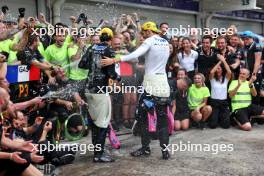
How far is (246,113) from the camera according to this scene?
27.2 ft

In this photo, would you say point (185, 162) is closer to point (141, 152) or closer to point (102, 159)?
point (141, 152)

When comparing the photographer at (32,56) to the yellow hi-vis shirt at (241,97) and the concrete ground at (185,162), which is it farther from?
the yellow hi-vis shirt at (241,97)

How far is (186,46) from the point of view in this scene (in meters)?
8.36

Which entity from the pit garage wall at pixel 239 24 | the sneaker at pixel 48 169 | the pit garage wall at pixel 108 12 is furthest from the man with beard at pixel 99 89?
the pit garage wall at pixel 239 24

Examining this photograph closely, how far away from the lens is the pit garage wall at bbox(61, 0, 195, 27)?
12133 millimetres

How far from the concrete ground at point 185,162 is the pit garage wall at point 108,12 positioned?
6032 millimetres

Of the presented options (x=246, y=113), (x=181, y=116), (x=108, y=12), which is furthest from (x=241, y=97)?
(x=108, y=12)

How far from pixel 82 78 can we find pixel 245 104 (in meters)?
3.26

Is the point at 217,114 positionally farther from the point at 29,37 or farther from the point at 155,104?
the point at 29,37

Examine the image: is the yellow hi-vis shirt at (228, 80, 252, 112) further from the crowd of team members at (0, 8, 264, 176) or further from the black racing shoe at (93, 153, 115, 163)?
the black racing shoe at (93, 153, 115, 163)

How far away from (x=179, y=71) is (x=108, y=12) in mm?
5969

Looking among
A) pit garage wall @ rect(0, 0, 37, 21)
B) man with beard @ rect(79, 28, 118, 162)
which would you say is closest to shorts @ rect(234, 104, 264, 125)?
man with beard @ rect(79, 28, 118, 162)

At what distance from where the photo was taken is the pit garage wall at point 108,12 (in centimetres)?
1213

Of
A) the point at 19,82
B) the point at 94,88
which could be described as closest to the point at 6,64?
the point at 19,82
